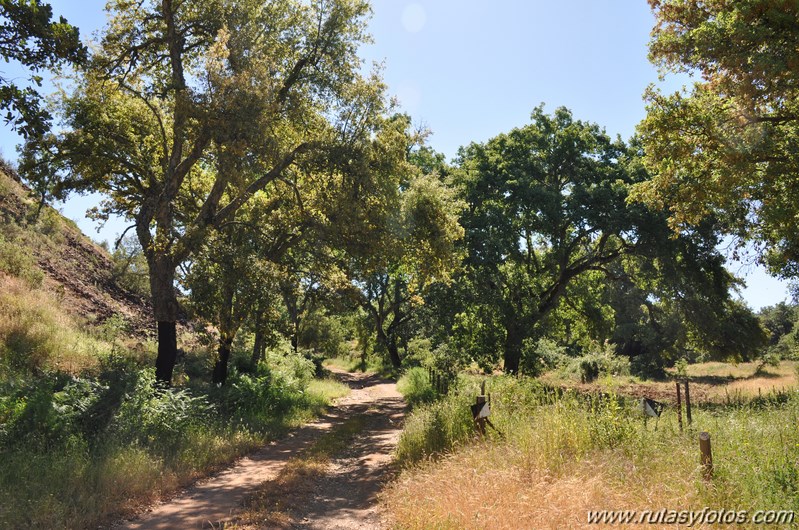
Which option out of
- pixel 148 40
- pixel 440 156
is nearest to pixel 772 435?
pixel 148 40

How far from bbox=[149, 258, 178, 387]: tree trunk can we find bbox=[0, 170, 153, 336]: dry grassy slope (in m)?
8.39

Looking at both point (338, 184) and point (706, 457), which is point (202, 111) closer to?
point (338, 184)

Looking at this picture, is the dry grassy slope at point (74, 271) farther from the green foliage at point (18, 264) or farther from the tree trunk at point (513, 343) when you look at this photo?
the tree trunk at point (513, 343)

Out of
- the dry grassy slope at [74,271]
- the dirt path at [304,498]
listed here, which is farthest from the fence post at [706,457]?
the dry grassy slope at [74,271]

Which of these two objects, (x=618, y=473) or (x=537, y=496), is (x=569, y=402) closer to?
(x=618, y=473)

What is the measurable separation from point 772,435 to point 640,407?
6.08 ft

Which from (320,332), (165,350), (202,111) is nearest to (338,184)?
(202,111)

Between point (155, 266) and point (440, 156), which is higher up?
point (440, 156)

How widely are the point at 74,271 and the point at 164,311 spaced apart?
13.9 metres

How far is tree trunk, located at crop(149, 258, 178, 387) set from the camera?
13914 mm

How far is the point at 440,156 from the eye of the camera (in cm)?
2903

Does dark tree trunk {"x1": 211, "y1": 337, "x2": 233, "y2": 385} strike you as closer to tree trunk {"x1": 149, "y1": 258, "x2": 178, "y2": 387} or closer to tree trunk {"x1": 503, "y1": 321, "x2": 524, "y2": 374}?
tree trunk {"x1": 149, "y1": 258, "x2": 178, "y2": 387}

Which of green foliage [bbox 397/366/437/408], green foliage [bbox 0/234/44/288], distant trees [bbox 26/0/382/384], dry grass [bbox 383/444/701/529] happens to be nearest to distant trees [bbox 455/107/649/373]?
green foliage [bbox 397/366/437/408]

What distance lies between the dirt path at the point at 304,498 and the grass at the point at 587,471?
0.72 meters
